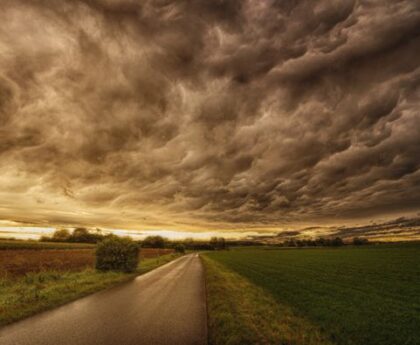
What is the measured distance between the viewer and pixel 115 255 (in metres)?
22.6

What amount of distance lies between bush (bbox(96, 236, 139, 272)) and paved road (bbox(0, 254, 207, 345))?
12.0 meters

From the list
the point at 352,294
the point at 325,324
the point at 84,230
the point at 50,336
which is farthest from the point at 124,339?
the point at 84,230

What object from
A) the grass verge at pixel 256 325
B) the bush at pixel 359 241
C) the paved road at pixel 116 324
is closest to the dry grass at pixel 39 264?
the paved road at pixel 116 324

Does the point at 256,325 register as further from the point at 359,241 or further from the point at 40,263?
the point at 359,241

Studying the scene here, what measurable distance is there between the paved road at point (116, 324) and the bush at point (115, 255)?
39.3 ft

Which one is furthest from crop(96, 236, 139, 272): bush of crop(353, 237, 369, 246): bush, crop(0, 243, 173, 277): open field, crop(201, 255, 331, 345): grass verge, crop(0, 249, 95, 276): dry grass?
crop(353, 237, 369, 246): bush

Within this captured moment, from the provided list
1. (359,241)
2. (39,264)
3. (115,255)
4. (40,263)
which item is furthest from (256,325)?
(359,241)

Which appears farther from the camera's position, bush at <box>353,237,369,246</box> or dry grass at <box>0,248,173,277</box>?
bush at <box>353,237,369,246</box>

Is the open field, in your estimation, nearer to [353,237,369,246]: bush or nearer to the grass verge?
the grass verge

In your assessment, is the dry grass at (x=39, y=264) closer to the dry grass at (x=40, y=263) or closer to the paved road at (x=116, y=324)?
the dry grass at (x=40, y=263)

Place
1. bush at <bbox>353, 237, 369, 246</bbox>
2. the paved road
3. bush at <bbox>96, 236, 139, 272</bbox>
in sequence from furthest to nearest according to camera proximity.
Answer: bush at <bbox>353, 237, 369, 246</bbox> → bush at <bbox>96, 236, 139, 272</bbox> → the paved road

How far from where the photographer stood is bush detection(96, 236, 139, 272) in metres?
22.3

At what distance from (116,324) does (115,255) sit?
16.5 metres

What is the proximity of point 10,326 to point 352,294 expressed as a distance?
1642 cm
